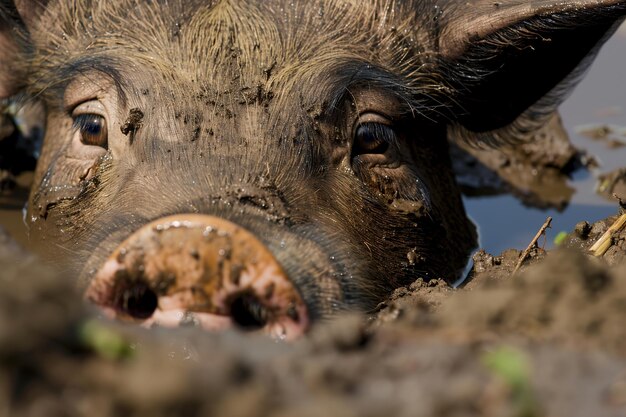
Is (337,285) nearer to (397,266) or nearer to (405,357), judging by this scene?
(397,266)

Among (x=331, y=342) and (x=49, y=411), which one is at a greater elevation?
(x=331, y=342)

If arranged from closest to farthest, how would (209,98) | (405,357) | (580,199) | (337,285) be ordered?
(405,357) < (337,285) < (209,98) < (580,199)

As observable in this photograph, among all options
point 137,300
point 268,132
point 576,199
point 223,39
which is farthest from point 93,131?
point 576,199

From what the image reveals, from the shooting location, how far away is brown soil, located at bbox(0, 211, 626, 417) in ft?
5.68

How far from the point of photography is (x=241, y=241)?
3125 millimetres

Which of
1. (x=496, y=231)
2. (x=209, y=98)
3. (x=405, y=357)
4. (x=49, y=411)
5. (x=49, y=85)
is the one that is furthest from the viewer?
(x=496, y=231)

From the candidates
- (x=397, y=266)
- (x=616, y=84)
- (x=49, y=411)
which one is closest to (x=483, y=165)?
(x=616, y=84)

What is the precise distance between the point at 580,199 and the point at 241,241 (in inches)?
184

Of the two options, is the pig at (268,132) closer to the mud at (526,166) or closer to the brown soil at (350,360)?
the brown soil at (350,360)

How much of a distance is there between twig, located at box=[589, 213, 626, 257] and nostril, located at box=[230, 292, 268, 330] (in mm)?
1552

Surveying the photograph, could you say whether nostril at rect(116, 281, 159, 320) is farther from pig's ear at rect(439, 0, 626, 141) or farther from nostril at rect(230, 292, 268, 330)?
pig's ear at rect(439, 0, 626, 141)

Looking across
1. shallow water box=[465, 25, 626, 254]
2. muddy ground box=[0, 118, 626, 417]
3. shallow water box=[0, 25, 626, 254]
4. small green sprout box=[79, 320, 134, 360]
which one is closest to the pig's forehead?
shallow water box=[0, 25, 626, 254]

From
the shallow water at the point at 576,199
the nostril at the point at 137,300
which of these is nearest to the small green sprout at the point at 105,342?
the nostril at the point at 137,300

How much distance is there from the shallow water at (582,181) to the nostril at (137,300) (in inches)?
136
